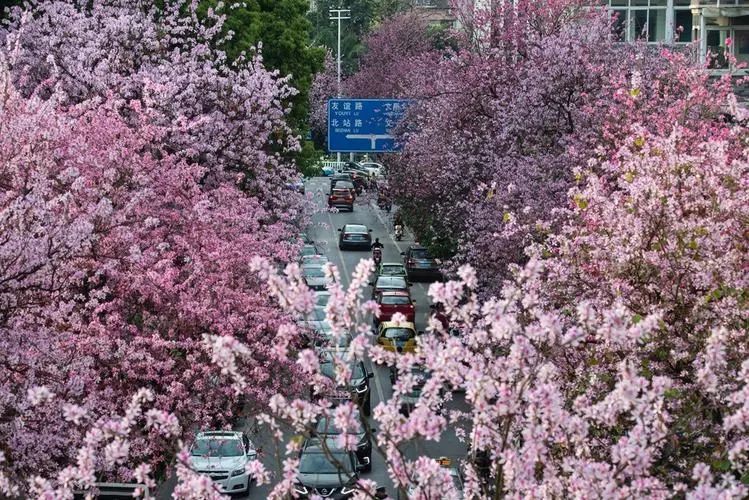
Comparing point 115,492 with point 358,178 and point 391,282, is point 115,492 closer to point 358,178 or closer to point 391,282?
point 391,282

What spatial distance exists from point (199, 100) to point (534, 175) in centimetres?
832

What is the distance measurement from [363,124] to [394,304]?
28.7ft

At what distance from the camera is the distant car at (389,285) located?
4488 centimetres

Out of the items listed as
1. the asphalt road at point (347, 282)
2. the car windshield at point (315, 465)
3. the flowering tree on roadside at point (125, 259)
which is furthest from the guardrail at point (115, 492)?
the car windshield at point (315, 465)

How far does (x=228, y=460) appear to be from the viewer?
26.1 metres

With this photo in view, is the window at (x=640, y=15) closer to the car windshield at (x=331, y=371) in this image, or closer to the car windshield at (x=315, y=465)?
the car windshield at (x=331, y=371)

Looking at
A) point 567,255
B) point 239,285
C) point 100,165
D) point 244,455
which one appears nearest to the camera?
point 567,255

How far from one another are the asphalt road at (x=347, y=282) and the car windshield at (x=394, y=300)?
95cm

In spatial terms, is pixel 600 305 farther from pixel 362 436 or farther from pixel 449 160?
pixel 449 160

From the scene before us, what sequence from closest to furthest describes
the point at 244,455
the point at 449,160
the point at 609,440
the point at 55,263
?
1. the point at 609,440
2. the point at 55,263
3. the point at 244,455
4. the point at 449,160

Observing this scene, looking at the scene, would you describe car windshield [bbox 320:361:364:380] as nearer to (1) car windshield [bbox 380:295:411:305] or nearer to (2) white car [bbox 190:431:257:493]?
(2) white car [bbox 190:431:257:493]

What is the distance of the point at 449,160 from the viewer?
119 feet

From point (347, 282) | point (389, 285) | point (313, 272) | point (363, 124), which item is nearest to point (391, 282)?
point (389, 285)

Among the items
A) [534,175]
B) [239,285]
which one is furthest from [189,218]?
[534,175]
